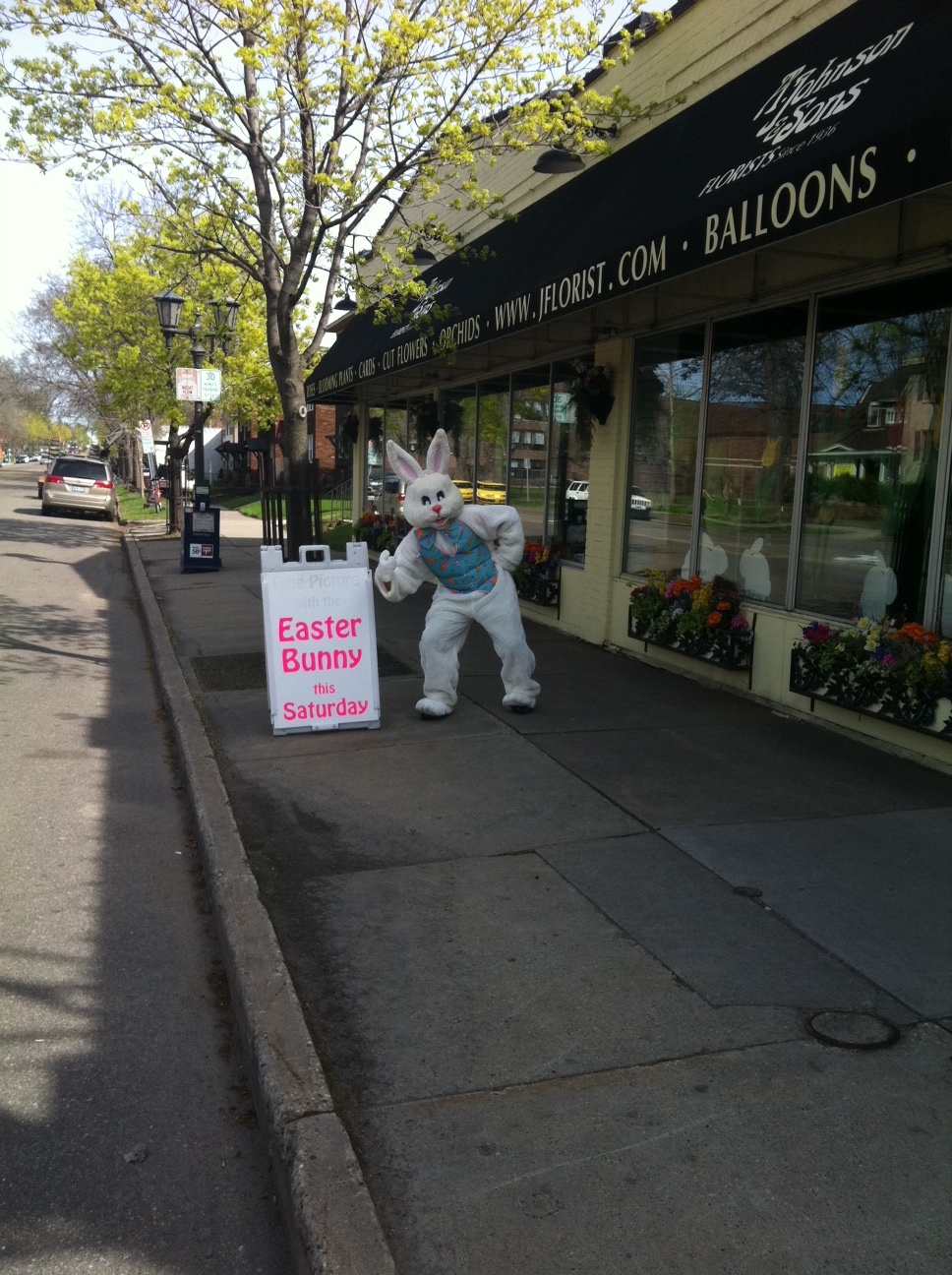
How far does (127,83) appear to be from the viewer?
29.6 ft

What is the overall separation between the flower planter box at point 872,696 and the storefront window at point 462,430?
770cm

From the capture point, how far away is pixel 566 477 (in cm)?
1202

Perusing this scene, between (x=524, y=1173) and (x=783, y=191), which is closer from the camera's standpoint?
(x=524, y=1173)

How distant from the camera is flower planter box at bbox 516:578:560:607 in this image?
469 inches

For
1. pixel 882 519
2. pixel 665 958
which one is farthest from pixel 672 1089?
pixel 882 519

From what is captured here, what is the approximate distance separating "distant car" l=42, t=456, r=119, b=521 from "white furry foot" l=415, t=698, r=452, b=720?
84.1 ft

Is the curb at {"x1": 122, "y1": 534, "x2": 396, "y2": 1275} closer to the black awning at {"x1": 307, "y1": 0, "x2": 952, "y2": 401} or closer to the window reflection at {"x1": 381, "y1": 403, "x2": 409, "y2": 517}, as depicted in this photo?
the black awning at {"x1": 307, "y1": 0, "x2": 952, "y2": 401}

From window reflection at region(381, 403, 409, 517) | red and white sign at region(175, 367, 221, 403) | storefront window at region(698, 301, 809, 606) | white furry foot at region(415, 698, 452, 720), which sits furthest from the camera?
red and white sign at region(175, 367, 221, 403)

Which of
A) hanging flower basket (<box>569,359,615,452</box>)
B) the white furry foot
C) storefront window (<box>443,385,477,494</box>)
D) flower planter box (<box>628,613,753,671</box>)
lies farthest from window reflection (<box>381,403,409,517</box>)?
the white furry foot

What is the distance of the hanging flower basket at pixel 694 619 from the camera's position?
8469 millimetres

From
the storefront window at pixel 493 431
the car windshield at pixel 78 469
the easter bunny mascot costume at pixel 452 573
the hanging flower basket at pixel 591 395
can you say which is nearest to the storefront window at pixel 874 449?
the easter bunny mascot costume at pixel 452 573

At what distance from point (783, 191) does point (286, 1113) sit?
16.2 feet

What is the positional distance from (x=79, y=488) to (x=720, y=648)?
85.7 feet

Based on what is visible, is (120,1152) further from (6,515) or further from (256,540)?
(6,515)
